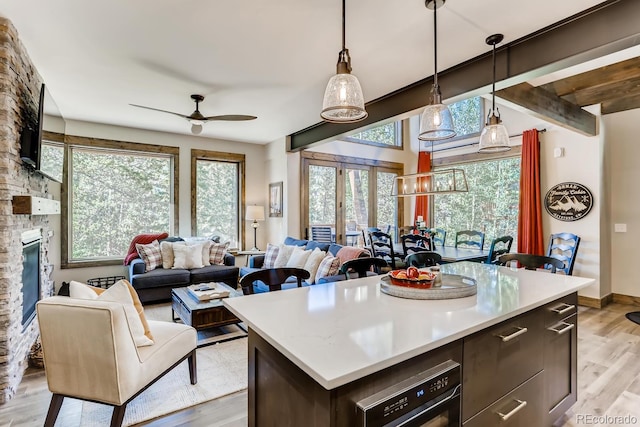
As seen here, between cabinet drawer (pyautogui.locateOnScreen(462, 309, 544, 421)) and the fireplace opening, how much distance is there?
336cm

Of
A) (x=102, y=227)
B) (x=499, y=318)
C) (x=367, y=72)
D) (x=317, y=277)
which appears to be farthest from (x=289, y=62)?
(x=102, y=227)

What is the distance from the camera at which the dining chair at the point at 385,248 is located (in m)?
4.68

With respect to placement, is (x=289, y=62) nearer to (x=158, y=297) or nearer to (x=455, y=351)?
(x=455, y=351)

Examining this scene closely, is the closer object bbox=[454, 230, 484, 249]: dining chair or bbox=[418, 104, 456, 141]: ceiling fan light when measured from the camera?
bbox=[418, 104, 456, 141]: ceiling fan light

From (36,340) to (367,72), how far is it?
13.2 feet

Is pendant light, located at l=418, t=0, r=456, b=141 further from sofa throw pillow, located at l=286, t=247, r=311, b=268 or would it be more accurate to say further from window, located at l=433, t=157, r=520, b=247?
window, located at l=433, t=157, r=520, b=247

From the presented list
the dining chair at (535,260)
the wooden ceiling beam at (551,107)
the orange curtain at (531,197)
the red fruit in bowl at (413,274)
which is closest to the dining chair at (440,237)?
the orange curtain at (531,197)

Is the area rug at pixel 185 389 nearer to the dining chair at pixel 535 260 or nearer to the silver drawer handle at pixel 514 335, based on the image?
the silver drawer handle at pixel 514 335

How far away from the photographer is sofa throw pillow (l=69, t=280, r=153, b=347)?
1.96 m

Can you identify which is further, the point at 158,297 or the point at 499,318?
the point at 158,297

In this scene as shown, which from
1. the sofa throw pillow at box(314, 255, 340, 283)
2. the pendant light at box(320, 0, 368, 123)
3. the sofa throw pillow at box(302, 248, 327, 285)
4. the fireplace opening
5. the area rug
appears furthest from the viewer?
the sofa throw pillow at box(302, 248, 327, 285)

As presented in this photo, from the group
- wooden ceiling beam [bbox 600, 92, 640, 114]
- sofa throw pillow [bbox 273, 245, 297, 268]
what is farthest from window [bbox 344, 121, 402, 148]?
wooden ceiling beam [bbox 600, 92, 640, 114]

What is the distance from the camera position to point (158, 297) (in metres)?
4.59

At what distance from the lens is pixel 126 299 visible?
79.8 inches
